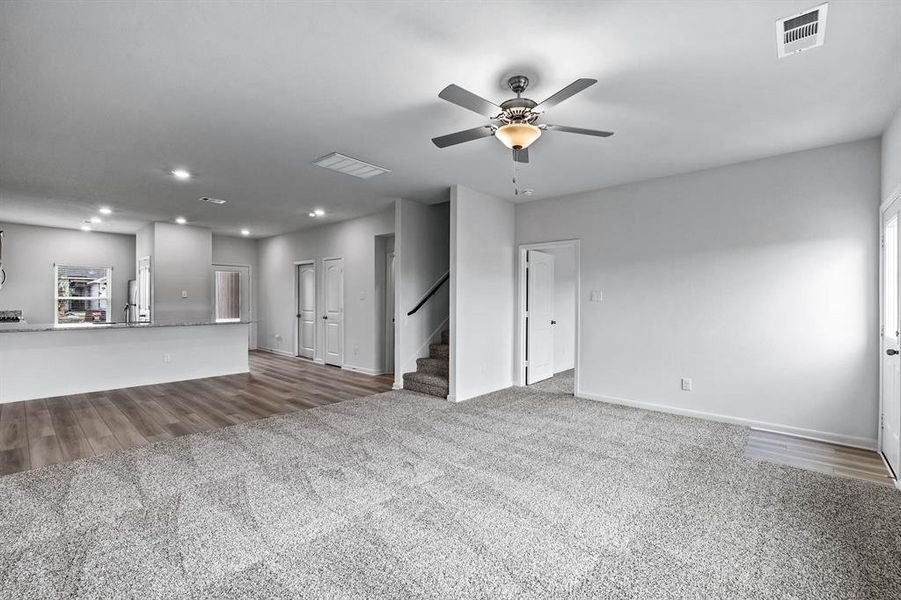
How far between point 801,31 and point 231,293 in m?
10.1

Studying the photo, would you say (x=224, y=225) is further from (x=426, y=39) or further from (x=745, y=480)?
(x=745, y=480)

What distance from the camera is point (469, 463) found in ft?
10.5

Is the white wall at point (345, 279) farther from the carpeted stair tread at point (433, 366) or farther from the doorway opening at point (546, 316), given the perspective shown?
the doorway opening at point (546, 316)

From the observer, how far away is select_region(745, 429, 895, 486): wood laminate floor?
123 inches

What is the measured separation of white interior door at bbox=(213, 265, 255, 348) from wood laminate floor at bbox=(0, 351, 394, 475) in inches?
121

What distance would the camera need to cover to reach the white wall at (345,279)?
695 centimetres

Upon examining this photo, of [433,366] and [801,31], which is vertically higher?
[801,31]

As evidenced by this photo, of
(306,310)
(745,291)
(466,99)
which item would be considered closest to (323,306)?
(306,310)

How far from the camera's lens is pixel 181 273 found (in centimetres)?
782

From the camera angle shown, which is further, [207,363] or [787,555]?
[207,363]

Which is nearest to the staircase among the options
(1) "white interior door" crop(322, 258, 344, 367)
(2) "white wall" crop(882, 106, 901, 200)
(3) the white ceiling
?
(1) "white interior door" crop(322, 258, 344, 367)

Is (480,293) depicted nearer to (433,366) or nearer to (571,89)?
(433,366)

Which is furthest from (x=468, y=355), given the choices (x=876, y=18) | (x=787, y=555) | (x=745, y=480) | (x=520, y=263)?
(x=876, y=18)

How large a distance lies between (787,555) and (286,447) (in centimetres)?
344
